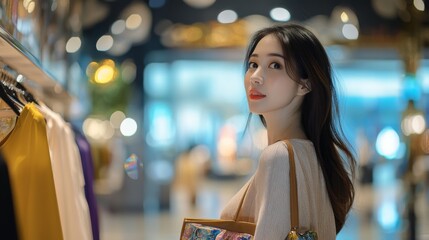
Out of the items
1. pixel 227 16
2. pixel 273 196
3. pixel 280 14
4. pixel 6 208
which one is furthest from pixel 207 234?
pixel 227 16

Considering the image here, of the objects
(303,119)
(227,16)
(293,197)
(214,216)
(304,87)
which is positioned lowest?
(214,216)

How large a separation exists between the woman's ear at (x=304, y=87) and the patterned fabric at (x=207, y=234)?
557 millimetres

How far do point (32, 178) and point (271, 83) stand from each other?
0.88m

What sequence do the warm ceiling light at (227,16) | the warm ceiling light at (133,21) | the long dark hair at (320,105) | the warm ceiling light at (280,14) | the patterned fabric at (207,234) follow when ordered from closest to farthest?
the patterned fabric at (207,234), the long dark hair at (320,105), the warm ceiling light at (133,21), the warm ceiling light at (280,14), the warm ceiling light at (227,16)

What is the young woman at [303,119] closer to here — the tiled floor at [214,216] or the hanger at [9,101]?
the hanger at [9,101]

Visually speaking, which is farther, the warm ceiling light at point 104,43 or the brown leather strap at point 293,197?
the warm ceiling light at point 104,43

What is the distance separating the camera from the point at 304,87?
7.62ft

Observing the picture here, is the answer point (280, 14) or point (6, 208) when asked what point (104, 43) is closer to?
point (280, 14)

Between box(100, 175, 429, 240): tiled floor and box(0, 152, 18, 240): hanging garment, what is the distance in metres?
4.51

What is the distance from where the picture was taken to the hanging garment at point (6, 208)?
1634mm

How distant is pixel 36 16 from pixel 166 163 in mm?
10638

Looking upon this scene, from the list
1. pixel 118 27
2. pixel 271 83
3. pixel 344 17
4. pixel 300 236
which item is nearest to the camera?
pixel 300 236

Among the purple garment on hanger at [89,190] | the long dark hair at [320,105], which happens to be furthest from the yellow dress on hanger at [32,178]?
the purple garment on hanger at [89,190]

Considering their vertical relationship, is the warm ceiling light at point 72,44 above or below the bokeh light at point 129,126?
above
